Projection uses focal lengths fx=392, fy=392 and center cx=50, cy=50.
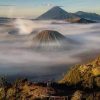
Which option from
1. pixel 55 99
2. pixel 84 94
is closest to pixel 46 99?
pixel 55 99

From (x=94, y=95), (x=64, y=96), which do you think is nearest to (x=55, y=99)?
(x=64, y=96)

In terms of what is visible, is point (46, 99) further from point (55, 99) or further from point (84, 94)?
point (84, 94)

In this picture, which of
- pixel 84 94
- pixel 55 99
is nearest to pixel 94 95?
pixel 84 94

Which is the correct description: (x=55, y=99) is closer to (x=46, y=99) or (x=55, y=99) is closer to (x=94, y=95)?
(x=46, y=99)

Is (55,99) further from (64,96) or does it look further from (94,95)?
(94,95)
